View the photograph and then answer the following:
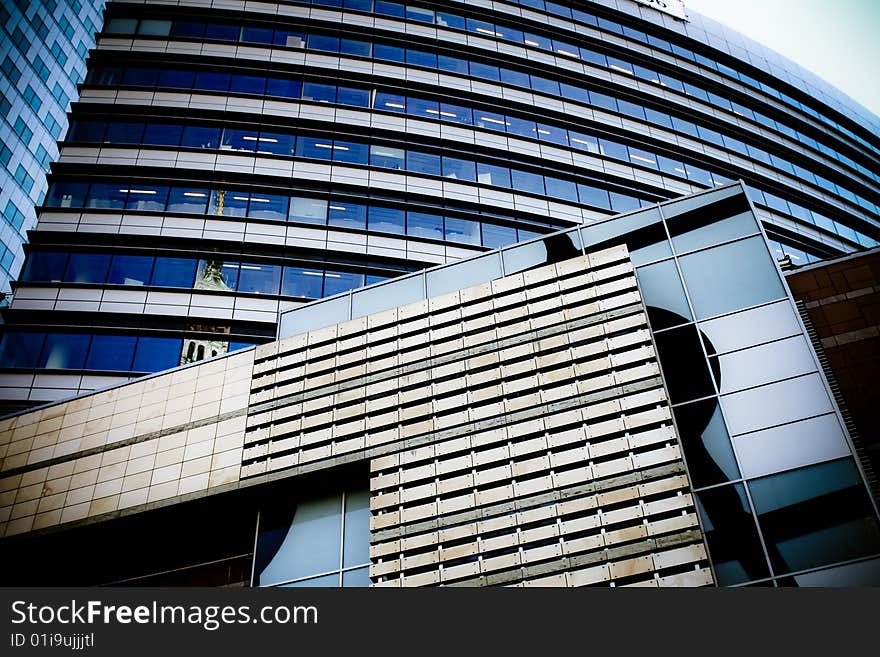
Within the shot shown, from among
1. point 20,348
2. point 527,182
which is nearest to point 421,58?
point 527,182

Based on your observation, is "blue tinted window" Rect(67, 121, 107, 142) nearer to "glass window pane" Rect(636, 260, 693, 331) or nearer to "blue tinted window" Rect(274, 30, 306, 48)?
"blue tinted window" Rect(274, 30, 306, 48)

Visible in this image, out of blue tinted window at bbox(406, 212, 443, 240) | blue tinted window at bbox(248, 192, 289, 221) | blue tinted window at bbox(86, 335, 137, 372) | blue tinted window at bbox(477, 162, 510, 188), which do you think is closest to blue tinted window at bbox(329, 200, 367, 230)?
blue tinted window at bbox(406, 212, 443, 240)

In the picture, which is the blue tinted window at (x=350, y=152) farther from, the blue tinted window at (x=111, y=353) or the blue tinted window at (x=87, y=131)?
the blue tinted window at (x=111, y=353)

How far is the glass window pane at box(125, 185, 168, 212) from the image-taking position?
42188 millimetres

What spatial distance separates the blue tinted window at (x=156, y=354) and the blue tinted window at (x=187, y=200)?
27.8 feet

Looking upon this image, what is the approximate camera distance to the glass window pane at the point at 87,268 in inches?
1572

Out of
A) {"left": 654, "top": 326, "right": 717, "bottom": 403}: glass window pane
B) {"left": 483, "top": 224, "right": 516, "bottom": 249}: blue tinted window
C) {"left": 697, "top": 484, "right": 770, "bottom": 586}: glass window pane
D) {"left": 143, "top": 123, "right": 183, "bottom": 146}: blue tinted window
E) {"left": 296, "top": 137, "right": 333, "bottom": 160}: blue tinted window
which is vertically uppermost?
{"left": 143, "top": 123, "right": 183, "bottom": 146}: blue tinted window

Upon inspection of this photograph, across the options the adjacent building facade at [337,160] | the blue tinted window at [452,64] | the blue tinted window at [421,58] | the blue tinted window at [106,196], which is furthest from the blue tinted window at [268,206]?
the blue tinted window at [452,64]

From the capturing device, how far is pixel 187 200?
140 feet

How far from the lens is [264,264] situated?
133ft

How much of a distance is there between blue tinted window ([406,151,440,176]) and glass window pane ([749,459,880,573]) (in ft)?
101

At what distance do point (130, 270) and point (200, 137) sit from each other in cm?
984

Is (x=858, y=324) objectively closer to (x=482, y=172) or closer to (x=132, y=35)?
(x=482, y=172)

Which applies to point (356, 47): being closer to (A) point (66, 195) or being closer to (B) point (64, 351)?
(A) point (66, 195)
